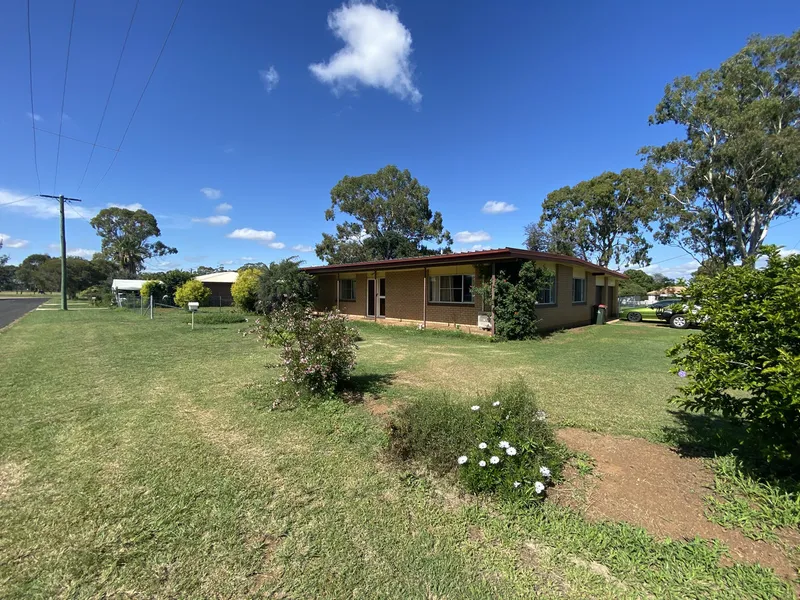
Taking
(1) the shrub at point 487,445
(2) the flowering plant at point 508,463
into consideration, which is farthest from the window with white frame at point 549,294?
(2) the flowering plant at point 508,463

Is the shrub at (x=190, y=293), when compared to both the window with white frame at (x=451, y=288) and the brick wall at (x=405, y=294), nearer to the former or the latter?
the brick wall at (x=405, y=294)

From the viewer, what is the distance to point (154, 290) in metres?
32.3

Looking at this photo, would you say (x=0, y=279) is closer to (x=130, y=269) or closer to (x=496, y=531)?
(x=130, y=269)

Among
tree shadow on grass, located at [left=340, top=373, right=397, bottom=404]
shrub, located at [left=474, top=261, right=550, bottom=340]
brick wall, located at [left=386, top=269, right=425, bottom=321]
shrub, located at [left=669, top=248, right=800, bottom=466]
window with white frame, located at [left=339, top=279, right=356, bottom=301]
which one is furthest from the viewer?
window with white frame, located at [left=339, top=279, right=356, bottom=301]

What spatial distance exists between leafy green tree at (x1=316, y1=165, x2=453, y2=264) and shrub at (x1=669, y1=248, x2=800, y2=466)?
33.2 m

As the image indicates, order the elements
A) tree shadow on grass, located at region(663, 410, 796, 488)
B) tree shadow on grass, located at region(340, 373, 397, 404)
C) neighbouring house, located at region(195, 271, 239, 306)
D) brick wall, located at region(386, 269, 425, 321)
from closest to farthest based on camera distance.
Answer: tree shadow on grass, located at region(663, 410, 796, 488)
tree shadow on grass, located at region(340, 373, 397, 404)
brick wall, located at region(386, 269, 425, 321)
neighbouring house, located at region(195, 271, 239, 306)

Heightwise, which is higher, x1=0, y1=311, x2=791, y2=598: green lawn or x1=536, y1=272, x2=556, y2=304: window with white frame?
x1=536, y1=272, x2=556, y2=304: window with white frame

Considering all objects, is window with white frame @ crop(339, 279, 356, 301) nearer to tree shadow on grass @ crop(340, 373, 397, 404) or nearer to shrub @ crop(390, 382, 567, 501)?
tree shadow on grass @ crop(340, 373, 397, 404)

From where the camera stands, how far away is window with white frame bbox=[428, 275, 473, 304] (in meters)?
13.6

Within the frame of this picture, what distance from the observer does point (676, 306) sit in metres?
3.64

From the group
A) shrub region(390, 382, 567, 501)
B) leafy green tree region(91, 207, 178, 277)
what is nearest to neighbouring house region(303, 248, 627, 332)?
shrub region(390, 382, 567, 501)

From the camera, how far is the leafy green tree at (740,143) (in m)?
18.9

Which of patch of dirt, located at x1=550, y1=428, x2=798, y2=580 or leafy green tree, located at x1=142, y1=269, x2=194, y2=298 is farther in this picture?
leafy green tree, located at x1=142, y1=269, x2=194, y2=298

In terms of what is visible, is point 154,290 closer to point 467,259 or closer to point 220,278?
point 220,278
